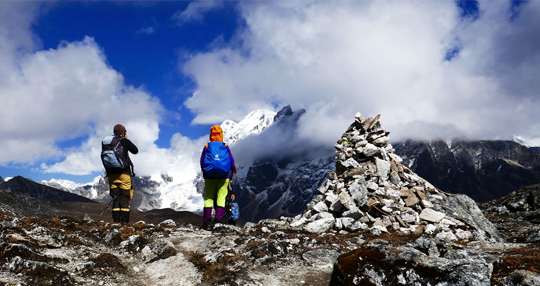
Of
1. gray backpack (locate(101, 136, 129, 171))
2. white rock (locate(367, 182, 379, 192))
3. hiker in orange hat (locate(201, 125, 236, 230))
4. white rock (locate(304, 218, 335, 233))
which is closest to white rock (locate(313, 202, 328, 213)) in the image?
white rock (locate(304, 218, 335, 233))

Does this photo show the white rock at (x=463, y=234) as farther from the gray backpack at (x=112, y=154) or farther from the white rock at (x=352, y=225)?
the gray backpack at (x=112, y=154)

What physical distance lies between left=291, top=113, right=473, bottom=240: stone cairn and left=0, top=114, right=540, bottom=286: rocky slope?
61 mm

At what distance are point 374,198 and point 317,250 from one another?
7101mm

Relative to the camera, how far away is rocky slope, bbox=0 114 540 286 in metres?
5.12

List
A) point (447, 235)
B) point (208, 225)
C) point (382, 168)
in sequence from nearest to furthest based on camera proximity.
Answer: point (447, 235), point (208, 225), point (382, 168)

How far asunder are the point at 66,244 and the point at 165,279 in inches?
125

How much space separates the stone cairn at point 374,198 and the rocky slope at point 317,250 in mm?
61

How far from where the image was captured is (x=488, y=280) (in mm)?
4664

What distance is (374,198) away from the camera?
46.9 feet

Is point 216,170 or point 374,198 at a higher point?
point 216,170

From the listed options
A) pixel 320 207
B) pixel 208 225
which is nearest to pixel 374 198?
pixel 320 207

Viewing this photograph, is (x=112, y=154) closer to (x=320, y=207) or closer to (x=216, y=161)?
(x=216, y=161)

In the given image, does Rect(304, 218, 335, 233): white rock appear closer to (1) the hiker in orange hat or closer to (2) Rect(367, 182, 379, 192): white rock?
(2) Rect(367, 182, 379, 192): white rock

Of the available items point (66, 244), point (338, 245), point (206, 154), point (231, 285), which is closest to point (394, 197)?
point (338, 245)
